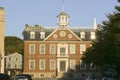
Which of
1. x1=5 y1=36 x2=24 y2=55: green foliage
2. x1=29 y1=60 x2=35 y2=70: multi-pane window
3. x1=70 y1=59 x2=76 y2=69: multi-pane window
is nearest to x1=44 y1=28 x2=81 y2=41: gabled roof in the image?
x1=70 y1=59 x2=76 y2=69: multi-pane window

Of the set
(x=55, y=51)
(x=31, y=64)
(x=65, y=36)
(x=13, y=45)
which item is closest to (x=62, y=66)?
(x=55, y=51)

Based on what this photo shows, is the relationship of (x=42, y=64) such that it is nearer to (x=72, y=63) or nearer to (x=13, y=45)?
(x=72, y=63)

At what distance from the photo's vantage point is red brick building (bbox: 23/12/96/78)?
119m

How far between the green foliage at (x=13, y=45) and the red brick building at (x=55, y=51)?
34.6 m

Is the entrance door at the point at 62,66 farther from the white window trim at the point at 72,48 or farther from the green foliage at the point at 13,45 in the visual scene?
the green foliage at the point at 13,45

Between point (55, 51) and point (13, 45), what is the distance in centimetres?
4885

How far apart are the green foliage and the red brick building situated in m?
34.6

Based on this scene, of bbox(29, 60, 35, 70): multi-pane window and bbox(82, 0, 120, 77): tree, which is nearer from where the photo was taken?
bbox(82, 0, 120, 77): tree

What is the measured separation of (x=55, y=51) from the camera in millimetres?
119500

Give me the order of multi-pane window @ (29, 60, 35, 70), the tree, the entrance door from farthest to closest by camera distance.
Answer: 1. multi-pane window @ (29, 60, 35, 70)
2. the entrance door
3. the tree

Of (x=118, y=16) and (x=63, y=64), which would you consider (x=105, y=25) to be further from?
(x=63, y=64)

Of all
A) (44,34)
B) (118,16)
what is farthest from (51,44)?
(118,16)

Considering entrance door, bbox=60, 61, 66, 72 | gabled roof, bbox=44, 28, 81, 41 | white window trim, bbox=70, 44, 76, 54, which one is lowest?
entrance door, bbox=60, 61, 66, 72

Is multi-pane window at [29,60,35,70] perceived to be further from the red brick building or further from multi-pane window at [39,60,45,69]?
multi-pane window at [39,60,45,69]
